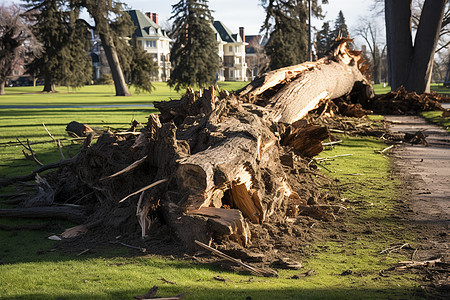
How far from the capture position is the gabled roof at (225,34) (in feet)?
365

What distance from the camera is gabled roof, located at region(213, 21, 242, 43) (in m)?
111

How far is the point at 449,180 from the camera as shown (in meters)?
7.23

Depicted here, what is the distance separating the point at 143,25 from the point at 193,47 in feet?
189

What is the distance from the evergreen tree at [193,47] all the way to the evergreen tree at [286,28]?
5.69 m

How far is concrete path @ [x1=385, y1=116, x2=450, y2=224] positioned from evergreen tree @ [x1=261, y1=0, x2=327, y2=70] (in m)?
28.5

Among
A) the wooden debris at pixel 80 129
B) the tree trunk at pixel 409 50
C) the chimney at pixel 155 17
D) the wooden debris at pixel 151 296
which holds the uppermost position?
the chimney at pixel 155 17

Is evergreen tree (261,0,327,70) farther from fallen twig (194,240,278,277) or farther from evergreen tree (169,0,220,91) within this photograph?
fallen twig (194,240,278,277)

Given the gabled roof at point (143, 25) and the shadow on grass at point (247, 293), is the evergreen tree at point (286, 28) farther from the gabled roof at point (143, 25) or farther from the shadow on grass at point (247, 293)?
the gabled roof at point (143, 25)

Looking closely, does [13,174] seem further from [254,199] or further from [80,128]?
[254,199]

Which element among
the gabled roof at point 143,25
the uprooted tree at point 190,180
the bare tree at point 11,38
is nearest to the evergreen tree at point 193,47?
the bare tree at point 11,38

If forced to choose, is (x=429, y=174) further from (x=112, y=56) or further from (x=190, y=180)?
(x=112, y=56)

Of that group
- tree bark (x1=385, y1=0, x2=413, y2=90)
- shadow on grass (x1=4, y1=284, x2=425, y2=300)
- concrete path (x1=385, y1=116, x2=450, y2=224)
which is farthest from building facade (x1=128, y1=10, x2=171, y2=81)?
shadow on grass (x1=4, y1=284, x2=425, y2=300)

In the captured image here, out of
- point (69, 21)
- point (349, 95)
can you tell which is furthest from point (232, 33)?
point (349, 95)

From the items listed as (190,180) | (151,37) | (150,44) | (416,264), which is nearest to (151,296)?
(190,180)
